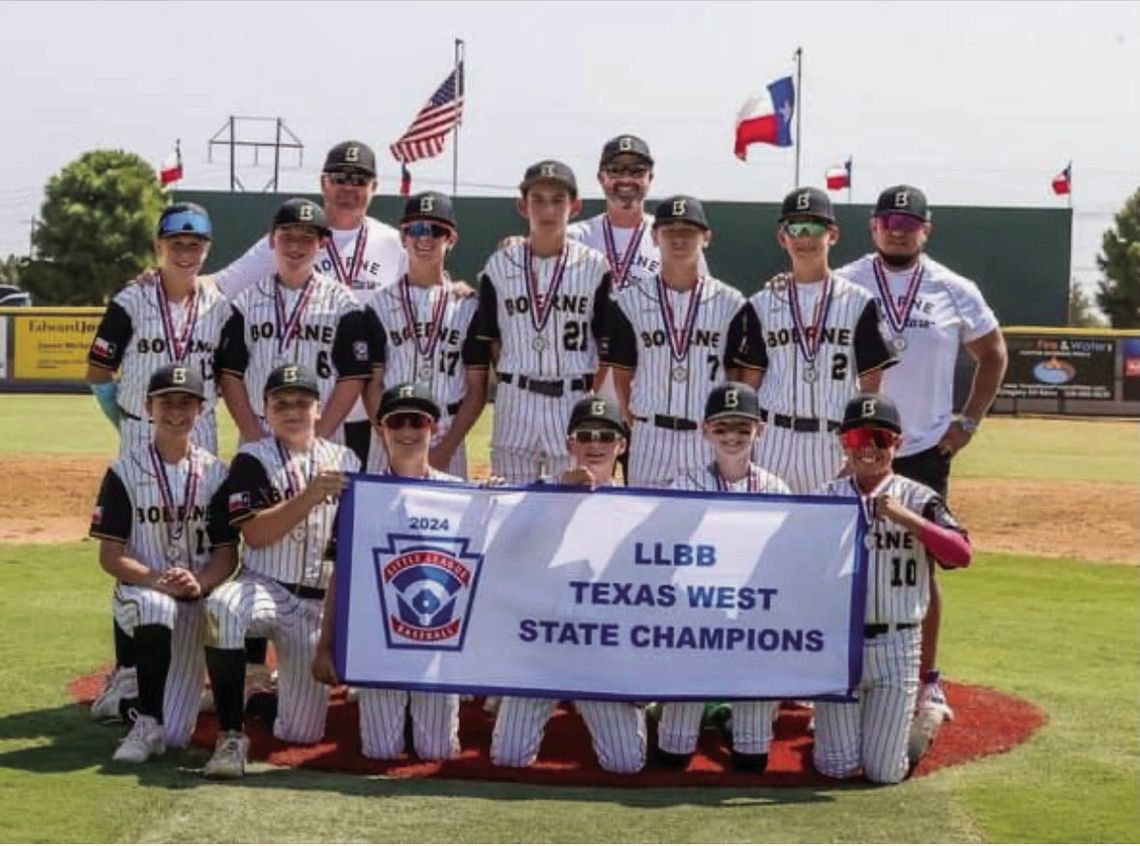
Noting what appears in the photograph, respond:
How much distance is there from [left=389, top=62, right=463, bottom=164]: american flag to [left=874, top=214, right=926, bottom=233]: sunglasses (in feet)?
74.2

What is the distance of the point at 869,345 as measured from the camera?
6891 mm

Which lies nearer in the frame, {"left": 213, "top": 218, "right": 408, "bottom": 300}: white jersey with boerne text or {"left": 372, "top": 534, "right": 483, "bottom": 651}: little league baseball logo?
{"left": 372, "top": 534, "right": 483, "bottom": 651}: little league baseball logo

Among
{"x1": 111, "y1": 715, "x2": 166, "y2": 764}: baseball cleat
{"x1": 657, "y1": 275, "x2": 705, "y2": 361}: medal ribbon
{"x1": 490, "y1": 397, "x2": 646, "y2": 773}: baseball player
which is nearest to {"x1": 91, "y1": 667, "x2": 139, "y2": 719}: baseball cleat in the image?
{"x1": 111, "y1": 715, "x2": 166, "y2": 764}: baseball cleat

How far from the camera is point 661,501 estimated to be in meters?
6.46

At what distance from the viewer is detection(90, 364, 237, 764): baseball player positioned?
6.38 metres

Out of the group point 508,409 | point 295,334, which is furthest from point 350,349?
point 508,409

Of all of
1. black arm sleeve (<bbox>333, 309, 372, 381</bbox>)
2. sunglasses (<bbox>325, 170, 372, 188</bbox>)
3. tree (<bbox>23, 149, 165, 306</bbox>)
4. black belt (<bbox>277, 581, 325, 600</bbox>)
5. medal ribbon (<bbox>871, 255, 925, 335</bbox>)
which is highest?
tree (<bbox>23, 149, 165, 306</bbox>)

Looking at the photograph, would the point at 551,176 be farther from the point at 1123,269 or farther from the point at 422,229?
the point at 1123,269

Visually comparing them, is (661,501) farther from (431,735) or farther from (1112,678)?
(1112,678)

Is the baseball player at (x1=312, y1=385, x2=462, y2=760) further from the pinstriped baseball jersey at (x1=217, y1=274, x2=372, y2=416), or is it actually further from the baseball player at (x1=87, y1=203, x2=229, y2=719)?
the baseball player at (x1=87, y1=203, x2=229, y2=719)

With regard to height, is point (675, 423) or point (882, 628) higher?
point (675, 423)

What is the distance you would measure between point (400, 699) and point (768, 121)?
80.8 ft

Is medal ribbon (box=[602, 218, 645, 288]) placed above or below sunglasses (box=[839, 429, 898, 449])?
above

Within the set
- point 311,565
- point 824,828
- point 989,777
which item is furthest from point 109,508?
point 989,777
